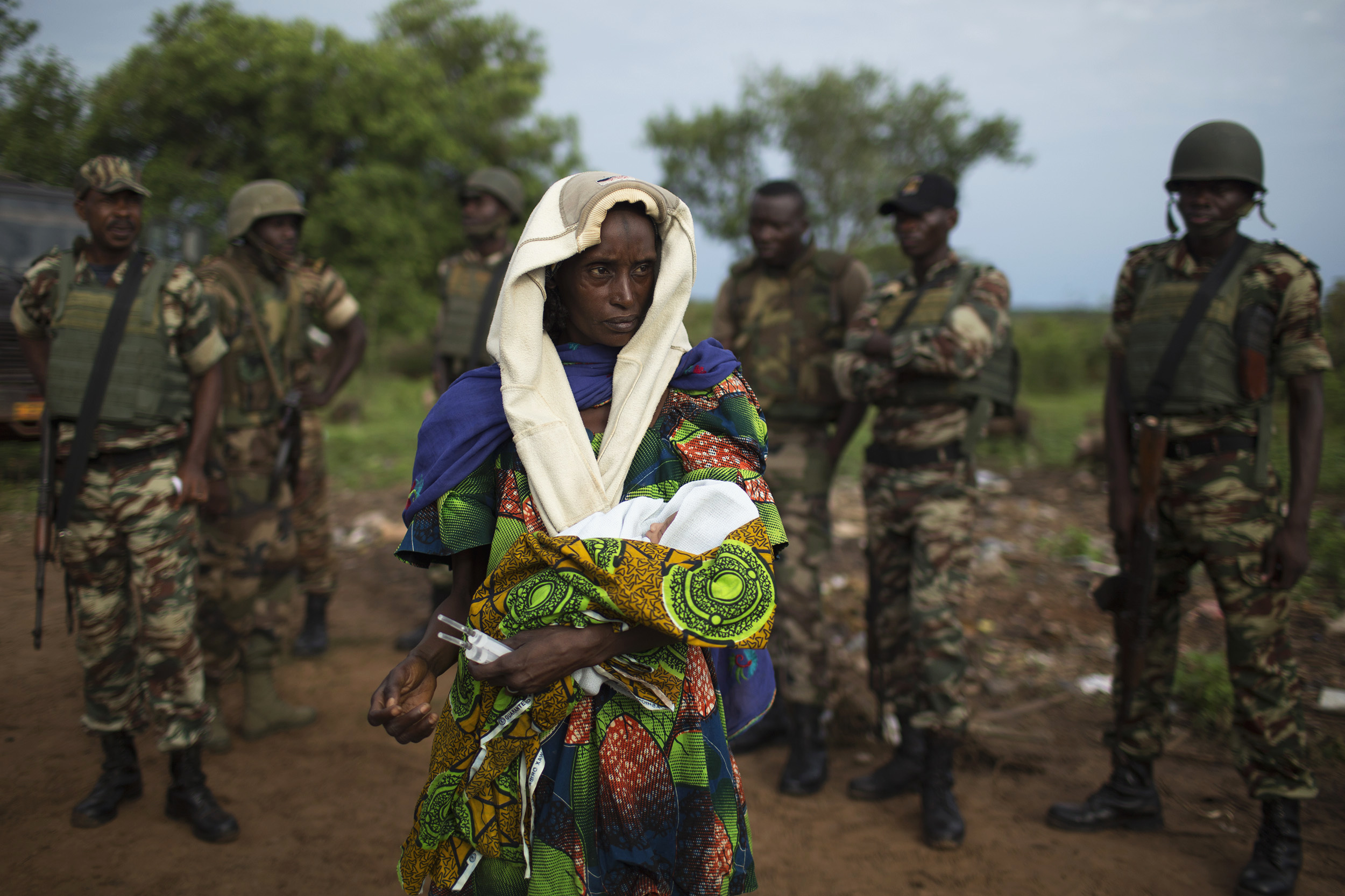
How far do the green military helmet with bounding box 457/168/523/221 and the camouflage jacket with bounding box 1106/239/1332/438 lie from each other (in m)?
3.64

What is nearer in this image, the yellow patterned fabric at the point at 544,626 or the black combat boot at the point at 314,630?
the yellow patterned fabric at the point at 544,626

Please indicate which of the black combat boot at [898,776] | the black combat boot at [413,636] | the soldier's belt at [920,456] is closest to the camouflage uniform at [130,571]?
the black combat boot at [413,636]

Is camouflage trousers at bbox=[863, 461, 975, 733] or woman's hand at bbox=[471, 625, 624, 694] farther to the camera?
camouflage trousers at bbox=[863, 461, 975, 733]

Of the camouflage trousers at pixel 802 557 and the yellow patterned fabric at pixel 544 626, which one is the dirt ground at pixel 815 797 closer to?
the camouflage trousers at pixel 802 557

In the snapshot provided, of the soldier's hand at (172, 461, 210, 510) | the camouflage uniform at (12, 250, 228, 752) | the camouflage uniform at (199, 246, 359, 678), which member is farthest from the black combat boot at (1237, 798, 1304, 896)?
the camouflage uniform at (199, 246, 359, 678)

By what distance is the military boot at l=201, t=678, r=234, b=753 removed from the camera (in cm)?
384

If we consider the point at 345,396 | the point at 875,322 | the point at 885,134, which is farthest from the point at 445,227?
the point at 875,322

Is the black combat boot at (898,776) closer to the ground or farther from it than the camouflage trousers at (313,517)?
closer to the ground

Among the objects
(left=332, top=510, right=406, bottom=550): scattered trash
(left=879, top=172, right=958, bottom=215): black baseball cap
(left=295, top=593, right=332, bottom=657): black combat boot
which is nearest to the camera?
(left=879, top=172, right=958, bottom=215): black baseball cap

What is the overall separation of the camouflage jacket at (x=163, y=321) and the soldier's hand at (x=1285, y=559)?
4.13 m

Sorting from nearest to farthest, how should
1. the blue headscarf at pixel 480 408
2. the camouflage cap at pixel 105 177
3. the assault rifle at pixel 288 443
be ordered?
the blue headscarf at pixel 480 408 → the camouflage cap at pixel 105 177 → the assault rifle at pixel 288 443

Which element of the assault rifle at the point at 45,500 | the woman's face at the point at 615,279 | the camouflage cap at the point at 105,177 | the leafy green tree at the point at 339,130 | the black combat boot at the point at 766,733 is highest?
the leafy green tree at the point at 339,130

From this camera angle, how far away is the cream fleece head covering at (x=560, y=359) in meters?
1.61

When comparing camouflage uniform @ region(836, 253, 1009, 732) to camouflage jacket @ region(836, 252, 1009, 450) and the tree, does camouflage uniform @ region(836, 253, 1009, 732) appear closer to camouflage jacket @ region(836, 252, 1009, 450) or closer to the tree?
camouflage jacket @ region(836, 252, 1009, 450)
